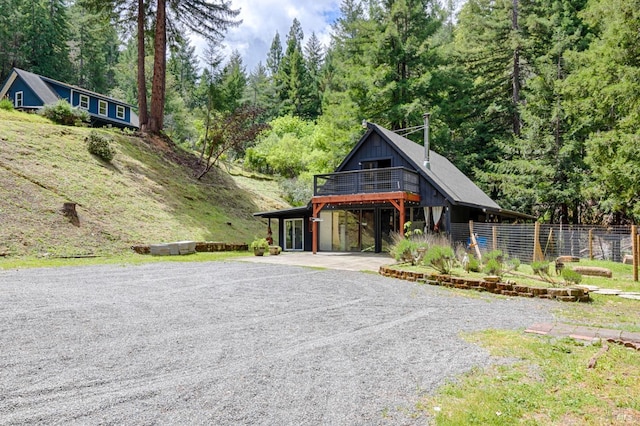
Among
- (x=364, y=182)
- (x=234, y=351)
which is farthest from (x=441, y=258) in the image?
(x=364, y=182)

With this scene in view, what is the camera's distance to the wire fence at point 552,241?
41.9 feet

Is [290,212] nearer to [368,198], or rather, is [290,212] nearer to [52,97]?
[368,198]

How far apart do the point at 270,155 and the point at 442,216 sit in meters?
22.7

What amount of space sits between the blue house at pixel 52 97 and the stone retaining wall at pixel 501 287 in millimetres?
30198

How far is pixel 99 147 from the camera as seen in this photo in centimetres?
2080

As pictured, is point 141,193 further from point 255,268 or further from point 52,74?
point 52,74

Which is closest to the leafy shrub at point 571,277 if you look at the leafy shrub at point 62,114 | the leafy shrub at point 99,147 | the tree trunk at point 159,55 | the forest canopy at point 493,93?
the forest canopy at point 493,93

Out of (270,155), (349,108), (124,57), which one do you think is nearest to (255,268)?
(349,108)

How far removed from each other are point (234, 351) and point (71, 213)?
14345mm

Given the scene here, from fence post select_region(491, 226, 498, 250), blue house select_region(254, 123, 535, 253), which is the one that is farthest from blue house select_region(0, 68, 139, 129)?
fence post select_region(491, 226, 498, 250)

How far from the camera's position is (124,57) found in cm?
5669

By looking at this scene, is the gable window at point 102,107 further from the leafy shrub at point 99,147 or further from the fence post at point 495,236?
the fence post at point 495,236

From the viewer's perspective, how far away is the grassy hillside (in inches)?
562

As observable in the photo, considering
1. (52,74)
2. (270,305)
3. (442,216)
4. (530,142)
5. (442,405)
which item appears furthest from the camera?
(52,74)
